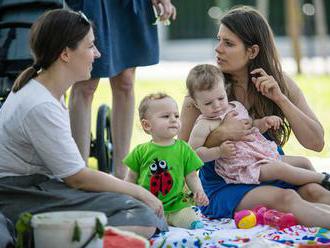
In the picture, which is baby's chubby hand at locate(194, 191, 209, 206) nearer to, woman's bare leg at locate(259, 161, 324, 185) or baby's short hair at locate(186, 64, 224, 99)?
woman's bare leg at locate(259, 161, 324, 185)

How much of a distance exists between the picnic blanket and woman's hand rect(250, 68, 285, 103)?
61cm

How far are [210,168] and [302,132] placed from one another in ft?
1.47

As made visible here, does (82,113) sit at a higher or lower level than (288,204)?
higher

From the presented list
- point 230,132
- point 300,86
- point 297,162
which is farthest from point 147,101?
point 300,86

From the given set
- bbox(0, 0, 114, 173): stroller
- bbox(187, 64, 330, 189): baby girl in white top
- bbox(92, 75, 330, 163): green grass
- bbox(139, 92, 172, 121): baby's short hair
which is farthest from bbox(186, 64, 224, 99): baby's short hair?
bbox(92, 75, 330, 163): green grass

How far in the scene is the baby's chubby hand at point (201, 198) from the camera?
4.07m

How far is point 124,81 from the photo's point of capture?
527cm

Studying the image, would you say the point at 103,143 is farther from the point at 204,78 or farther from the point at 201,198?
the point at 201,198

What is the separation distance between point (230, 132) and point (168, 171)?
1.20ft

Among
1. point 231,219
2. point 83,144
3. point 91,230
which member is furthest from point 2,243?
point 83,144

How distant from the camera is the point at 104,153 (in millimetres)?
5508

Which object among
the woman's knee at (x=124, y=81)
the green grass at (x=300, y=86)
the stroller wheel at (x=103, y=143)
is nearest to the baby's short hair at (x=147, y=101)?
the woman's knee at (x=124, y=81)

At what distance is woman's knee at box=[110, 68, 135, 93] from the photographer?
17.2ft

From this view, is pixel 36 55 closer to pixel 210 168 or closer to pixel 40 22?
pixel 40 22
